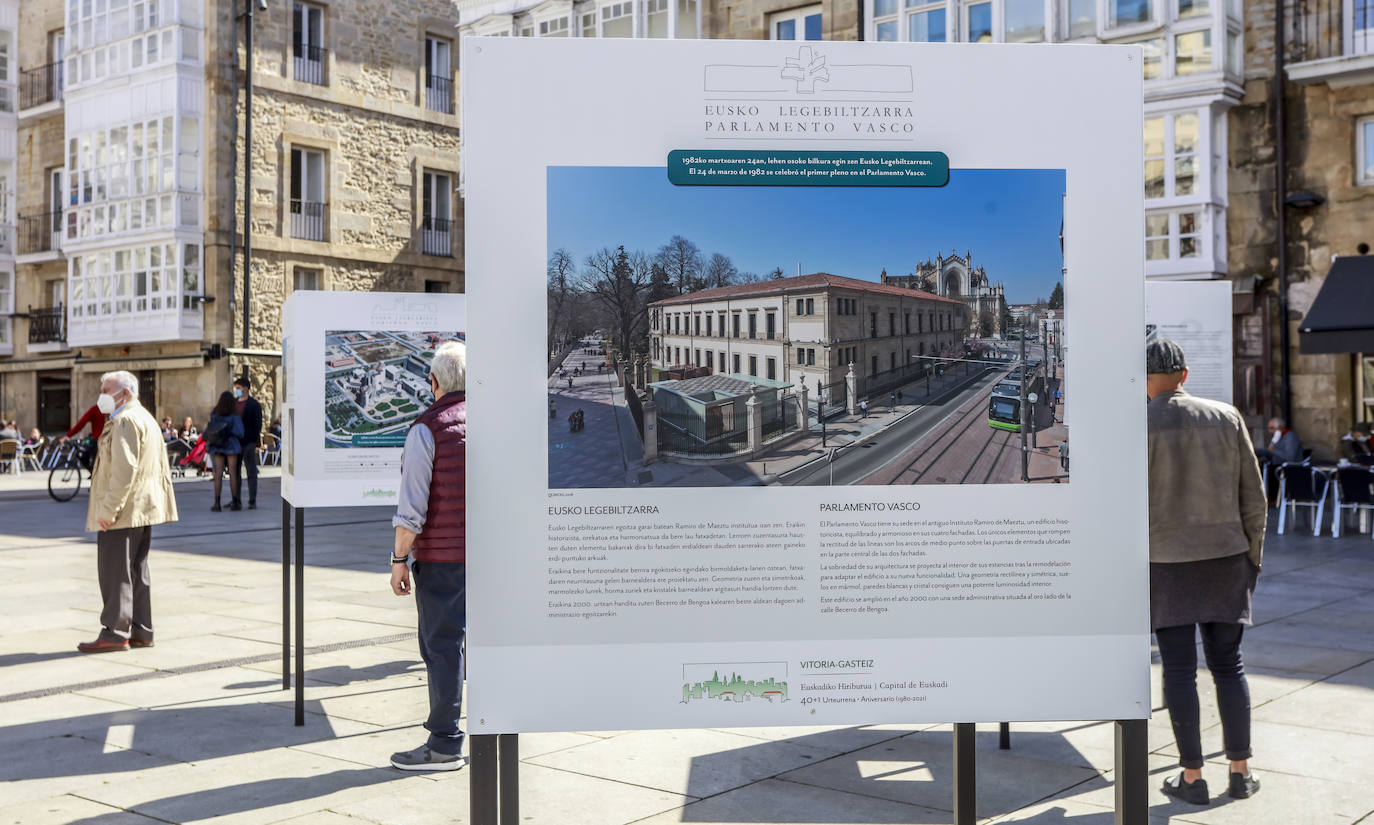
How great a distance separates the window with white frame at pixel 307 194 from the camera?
102ft

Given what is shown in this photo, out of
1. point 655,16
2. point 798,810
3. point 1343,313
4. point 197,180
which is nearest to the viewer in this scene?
point 798,810

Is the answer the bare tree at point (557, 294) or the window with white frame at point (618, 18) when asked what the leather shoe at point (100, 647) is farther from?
the window with white frame at point (618, 18)

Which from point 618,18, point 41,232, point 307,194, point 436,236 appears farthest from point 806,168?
point 41,232

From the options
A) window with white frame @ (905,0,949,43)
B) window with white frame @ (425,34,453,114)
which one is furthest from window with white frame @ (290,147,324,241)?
window with white frame @ (905,0,949,43)

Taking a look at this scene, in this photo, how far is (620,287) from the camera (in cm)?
→ 267

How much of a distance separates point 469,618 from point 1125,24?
22123 millimetres

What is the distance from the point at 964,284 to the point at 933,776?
2842 mm

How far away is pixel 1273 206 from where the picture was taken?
21.3m

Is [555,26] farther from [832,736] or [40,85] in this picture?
[832,736]

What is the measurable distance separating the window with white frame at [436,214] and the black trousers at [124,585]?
2625 centimetres

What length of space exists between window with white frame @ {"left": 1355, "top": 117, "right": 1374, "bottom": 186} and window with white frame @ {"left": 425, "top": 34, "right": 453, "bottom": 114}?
22343 mm

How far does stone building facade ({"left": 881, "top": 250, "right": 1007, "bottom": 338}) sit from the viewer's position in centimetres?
269

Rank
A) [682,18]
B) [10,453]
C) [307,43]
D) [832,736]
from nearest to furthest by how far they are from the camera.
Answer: [832,736] → [682,18] → [10,453] → [307,43]

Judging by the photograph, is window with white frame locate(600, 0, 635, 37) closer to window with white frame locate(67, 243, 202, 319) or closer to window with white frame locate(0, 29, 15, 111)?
window with white frame locate(67, 243, 202, 319)
